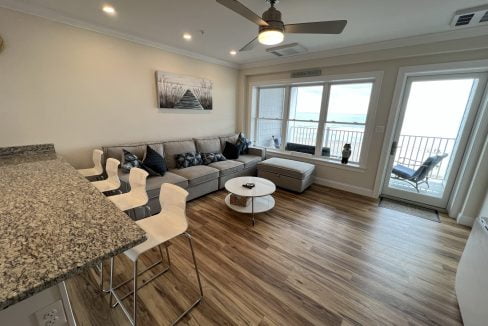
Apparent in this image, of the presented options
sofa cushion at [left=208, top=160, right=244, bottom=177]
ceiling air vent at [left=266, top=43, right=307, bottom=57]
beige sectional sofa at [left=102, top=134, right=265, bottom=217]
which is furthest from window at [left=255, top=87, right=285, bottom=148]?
sofa cushion at [left=208, top=160, right=244, bottom=177]

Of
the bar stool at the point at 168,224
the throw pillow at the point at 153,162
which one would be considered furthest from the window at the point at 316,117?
the bar stool at the point at 168,224

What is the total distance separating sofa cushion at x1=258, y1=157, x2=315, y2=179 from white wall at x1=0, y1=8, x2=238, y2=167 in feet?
6.66

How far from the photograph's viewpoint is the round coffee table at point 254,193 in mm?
2793

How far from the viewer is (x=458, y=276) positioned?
66.9 inches

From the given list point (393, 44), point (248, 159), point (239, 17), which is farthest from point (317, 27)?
point (248, 159)

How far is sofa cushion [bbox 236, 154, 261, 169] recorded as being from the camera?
420cm

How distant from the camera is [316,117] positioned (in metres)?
4.23

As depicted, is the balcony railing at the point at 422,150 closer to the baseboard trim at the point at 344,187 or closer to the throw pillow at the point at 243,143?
the baseboard trim at the point at 344,187

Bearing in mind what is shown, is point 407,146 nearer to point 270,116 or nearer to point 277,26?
point 270,116

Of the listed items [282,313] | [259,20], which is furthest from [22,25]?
[282,313]

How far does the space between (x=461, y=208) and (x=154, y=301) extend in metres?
4.17

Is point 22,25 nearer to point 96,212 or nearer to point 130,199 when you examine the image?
point 130,199

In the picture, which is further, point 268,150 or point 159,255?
point 268,150

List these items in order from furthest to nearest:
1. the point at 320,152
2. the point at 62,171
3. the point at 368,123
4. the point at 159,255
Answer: the point at 320,152, the point at 368,123, the point at 159,255, the point at 62,171
